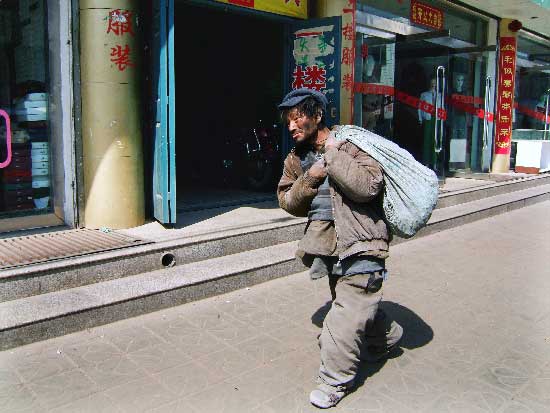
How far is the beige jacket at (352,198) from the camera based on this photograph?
281 cm

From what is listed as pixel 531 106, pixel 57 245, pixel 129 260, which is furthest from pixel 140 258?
pixel 531 106

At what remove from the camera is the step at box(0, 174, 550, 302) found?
4.06 metres

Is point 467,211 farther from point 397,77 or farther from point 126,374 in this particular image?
point 126,374

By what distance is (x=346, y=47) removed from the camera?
7.23 meters

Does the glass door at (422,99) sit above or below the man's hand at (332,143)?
above

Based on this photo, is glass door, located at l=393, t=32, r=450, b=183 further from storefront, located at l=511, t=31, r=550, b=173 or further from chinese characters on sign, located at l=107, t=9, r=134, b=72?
chinese characters on sign, located at l=107, t=9, r=134, b=72

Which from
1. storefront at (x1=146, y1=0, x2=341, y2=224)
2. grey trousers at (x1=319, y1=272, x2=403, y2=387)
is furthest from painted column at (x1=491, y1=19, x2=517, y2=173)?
grey trousers at (x1=319, y1=272, x2=403, y2=387)

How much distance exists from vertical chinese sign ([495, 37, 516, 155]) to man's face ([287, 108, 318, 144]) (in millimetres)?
11034

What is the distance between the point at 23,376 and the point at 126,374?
0.63 m

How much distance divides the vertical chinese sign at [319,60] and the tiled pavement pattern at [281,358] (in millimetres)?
2841

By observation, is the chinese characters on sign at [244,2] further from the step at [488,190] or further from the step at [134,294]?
the step at [488,190]

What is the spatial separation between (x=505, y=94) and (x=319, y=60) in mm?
7412

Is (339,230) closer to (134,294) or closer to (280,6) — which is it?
(134,294)

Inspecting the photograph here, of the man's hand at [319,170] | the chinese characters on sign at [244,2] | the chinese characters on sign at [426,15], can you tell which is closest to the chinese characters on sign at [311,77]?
the chinese characters on sign at [244,2]
